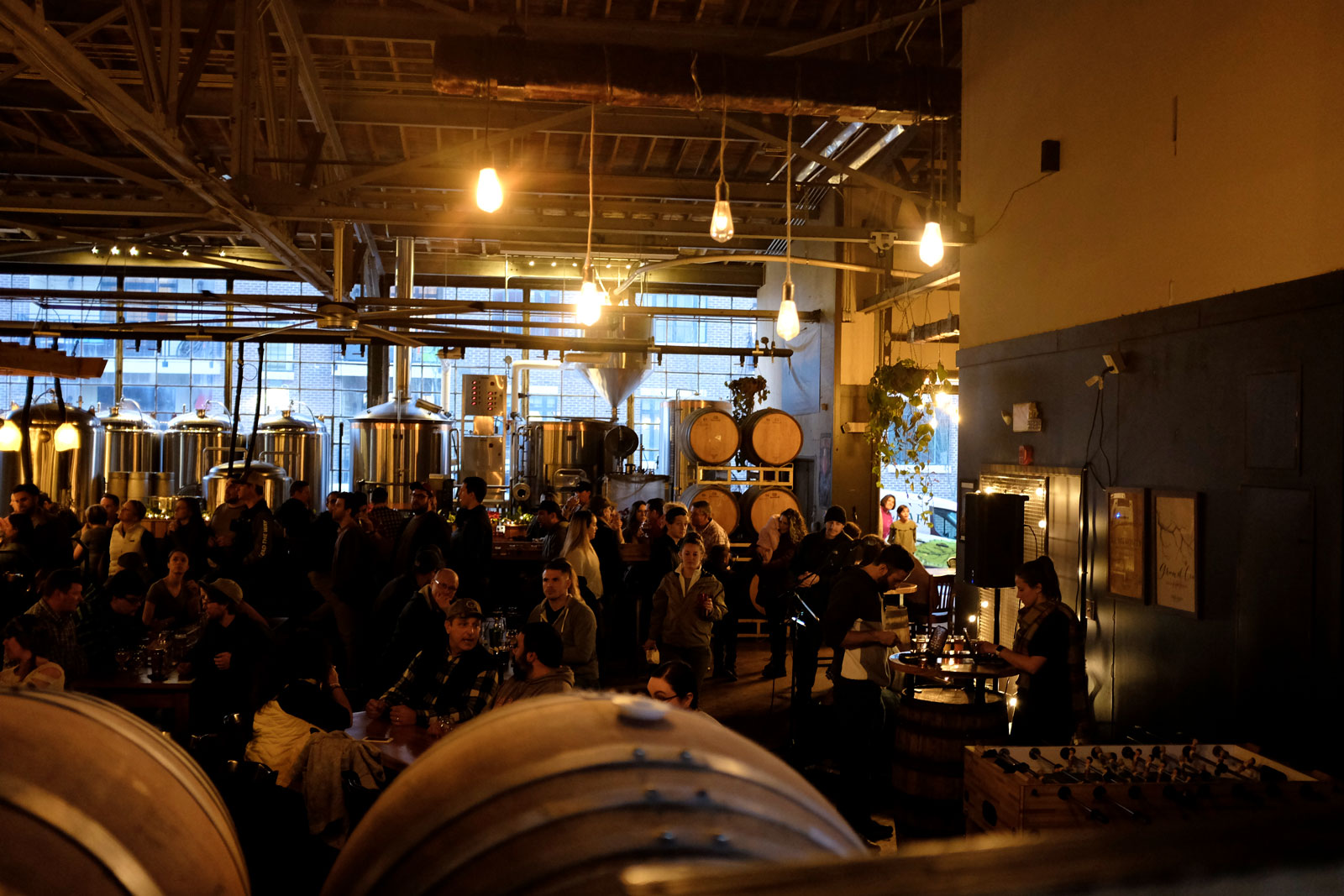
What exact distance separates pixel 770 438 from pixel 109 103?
27.0 ft

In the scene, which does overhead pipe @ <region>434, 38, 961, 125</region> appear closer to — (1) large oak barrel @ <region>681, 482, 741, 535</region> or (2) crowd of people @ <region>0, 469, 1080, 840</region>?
(2) crowd of people @ <region>0, 469, 1080, 840</region>

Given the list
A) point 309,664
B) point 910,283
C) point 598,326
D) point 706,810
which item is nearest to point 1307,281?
point 706,810

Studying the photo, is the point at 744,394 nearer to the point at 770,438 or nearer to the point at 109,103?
the point at 770,438

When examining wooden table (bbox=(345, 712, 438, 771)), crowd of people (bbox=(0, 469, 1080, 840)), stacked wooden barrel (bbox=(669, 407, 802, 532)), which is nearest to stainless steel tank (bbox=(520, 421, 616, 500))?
stacked wooden barrel (bbox=(669, 407, 802, 532))

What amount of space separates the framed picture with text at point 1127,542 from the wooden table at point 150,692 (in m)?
5.69

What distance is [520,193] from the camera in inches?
521

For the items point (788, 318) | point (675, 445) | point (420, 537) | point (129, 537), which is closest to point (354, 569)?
point (420, 537)

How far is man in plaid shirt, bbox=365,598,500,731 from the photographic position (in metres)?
4.75

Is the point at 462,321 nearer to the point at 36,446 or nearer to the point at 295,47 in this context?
the point at 295,47

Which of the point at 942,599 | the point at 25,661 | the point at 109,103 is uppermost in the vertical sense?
the point at 109,103

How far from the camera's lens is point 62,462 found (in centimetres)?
1566

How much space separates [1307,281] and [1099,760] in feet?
7.67

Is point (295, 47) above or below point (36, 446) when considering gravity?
above

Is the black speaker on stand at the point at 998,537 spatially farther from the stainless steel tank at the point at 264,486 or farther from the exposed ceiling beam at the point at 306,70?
the stainless steel tank at the point at 264,486
